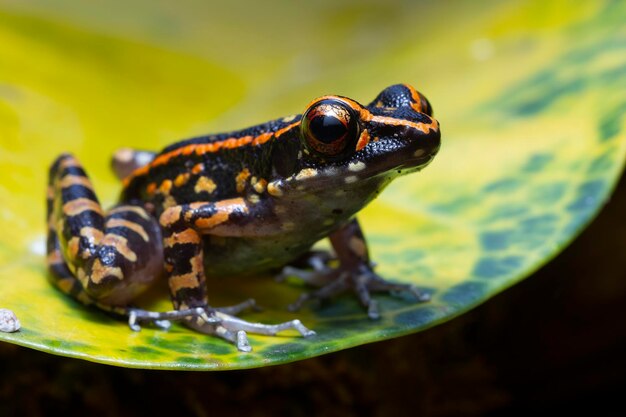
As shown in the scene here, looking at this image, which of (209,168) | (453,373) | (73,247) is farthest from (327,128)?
(453,373)

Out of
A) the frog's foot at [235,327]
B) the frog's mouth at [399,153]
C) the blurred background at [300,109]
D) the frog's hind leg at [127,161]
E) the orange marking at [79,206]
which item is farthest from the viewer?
the frog's hind leg at [127,161]

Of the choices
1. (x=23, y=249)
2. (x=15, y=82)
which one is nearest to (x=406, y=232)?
(x=23, y=249)

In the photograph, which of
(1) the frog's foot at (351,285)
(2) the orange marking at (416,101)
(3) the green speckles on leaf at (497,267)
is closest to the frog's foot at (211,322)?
(1) the frog's foot at (351,285)

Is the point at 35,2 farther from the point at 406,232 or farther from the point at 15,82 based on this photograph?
the point at 406,232

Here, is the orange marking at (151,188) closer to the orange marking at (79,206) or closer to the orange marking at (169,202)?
the orange marking at (169,202)

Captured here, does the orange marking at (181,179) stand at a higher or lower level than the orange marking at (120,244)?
higher

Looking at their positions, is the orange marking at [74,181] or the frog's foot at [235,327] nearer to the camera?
the frog's foot at [235,327]

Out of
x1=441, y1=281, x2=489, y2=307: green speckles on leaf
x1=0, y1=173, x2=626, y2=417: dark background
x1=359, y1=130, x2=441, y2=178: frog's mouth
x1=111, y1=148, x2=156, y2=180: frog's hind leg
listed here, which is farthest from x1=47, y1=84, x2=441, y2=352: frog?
x1=0, y1=173, x2=626, y2=417: dark background
